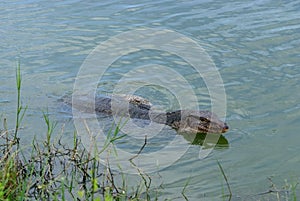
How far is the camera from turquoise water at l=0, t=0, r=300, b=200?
6.27 metres

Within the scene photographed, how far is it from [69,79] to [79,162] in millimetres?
3641

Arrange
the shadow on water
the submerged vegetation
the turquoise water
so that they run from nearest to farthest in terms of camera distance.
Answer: the submerged vegetation → the turquoise water → the shadow on water

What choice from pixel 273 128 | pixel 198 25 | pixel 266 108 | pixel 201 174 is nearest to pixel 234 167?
pixel 201 174

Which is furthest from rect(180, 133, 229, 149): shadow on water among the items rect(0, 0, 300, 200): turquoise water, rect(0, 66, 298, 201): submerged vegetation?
rect(0, 66, 298, 201): submerged vegetation

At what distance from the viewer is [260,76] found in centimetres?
842

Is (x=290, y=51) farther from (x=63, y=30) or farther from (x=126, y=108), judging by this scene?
(x=63, y=30)

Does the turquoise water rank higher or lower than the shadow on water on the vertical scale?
higher

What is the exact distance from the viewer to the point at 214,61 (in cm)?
911

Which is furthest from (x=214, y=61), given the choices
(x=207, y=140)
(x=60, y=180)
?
(x=60, y=180)

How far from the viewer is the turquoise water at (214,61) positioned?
6270mm

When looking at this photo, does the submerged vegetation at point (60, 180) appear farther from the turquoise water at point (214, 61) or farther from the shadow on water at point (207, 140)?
the shadow on water at point (207, 140)

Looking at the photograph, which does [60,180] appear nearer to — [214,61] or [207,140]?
[207,140]

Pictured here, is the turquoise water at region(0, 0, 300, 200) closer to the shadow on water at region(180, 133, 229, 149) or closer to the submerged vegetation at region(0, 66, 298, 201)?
the shadow on water at region(180, 133, 229, 149)

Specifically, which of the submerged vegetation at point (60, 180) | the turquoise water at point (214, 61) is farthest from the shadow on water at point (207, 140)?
the submerged vegetation at point (60, 180)
